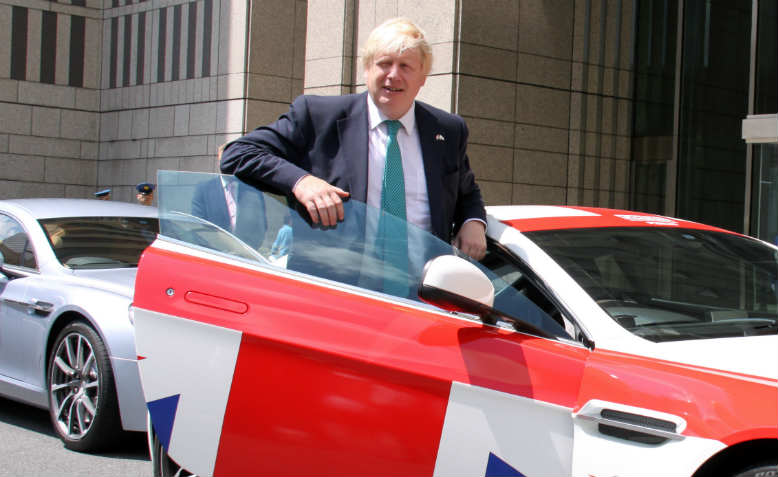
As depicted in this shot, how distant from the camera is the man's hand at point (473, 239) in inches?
136

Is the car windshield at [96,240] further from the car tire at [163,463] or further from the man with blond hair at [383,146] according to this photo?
the man with blond hair at [383,146]

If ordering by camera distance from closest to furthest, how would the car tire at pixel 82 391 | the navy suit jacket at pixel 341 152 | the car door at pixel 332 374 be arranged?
the car door at pixel 332 374 < the navy suit jacket at pixel 341 152 < the car tire at pixel 82 391

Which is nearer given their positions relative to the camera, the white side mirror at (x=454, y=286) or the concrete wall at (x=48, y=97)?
the white side mirror at (x=454, y=286)

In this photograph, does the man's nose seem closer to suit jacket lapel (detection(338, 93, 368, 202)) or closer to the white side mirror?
suit jacket lapel (detection(338, 93, 368, 202))

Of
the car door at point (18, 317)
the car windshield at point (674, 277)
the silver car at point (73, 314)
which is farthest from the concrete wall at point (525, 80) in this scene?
the car windshield at point (674, 277)

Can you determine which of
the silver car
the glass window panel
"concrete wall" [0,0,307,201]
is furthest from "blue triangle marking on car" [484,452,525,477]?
"concrete wall" [0,0,307,201]

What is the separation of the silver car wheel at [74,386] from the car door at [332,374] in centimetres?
224

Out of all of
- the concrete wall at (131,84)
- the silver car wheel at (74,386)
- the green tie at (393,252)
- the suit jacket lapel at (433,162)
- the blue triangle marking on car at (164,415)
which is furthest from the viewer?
the concrete wall at (131,84)

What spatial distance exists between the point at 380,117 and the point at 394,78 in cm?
17

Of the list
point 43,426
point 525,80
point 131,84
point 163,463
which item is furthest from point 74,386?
point 131,84

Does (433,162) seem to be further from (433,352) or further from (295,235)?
(433,352)

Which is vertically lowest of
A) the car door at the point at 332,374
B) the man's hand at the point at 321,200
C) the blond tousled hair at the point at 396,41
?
the car door at the point at 332,374

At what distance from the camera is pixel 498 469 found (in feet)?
9.07

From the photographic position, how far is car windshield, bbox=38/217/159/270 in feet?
20.3
